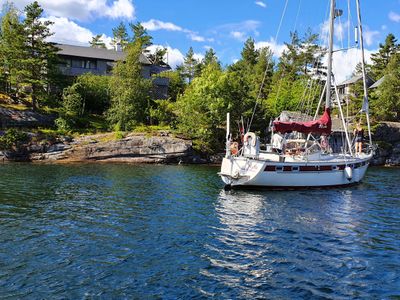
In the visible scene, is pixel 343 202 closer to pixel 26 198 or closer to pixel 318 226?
pixel 318 226

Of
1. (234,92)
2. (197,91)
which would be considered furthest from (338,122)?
(197,91)

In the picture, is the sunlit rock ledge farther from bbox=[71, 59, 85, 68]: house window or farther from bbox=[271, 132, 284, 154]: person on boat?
bbox=[71, 59, 85, 68]: house window

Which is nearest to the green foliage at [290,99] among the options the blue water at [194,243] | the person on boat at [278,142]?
the person on boat at [278,142]

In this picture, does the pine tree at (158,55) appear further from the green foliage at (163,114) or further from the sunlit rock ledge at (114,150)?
the sunlit rock ledge at (114,150)

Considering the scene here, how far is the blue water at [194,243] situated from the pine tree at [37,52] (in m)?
32.9

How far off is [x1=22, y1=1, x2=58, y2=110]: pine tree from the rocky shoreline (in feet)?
37.2

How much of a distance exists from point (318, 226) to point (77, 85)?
178 ft

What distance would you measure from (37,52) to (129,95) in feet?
50.0

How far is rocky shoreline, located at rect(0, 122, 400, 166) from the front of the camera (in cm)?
5231

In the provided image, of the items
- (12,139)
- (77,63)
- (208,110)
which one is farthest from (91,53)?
(12,139)

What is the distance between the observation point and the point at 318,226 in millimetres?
20797

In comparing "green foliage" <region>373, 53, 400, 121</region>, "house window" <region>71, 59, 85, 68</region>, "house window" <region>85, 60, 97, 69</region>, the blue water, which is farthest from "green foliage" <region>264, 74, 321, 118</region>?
the blue water

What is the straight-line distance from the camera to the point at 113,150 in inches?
2120

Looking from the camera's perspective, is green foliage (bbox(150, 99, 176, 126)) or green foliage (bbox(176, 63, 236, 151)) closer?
green foliage (bbox(176, 63, 236, 151))
